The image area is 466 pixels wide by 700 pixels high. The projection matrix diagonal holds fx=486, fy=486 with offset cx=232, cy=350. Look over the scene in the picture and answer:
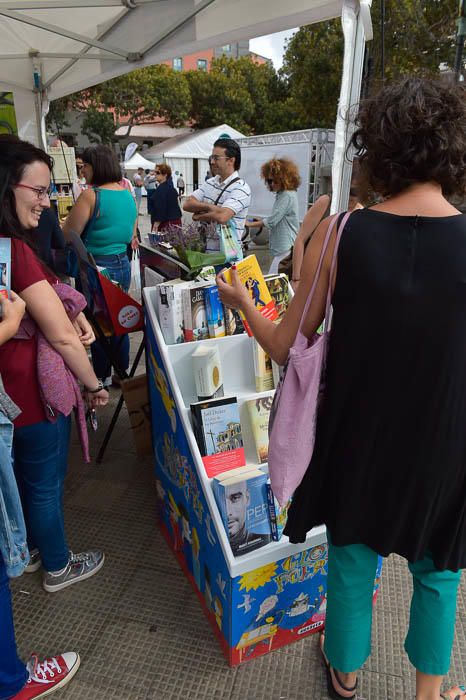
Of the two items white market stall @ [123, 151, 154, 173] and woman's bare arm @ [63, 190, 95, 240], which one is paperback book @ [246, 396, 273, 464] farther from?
white market stall @ [123, 151, 154, 173]

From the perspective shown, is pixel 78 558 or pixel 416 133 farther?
pixel 78 558

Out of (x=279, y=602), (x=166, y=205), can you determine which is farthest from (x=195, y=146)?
(x=279, y=602)

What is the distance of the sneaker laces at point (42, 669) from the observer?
1.65 m

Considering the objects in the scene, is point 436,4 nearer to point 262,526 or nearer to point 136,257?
point 136,257

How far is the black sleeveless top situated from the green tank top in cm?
261

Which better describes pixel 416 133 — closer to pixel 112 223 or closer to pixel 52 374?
pixel 52 374

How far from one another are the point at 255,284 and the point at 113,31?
3.51 m

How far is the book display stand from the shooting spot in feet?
5.39

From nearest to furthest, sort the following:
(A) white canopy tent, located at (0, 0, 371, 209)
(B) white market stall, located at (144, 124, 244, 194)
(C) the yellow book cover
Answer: (C) the yellow book cover
(A) white canopy tent, located at (0, 0, 371, 209)
(B) white market stall, located at (144, 124, 244, 194)

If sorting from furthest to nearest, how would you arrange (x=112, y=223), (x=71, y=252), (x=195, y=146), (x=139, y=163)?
(x=139, y=163) → (x=195, y=146) → (x=112, y=223) → (x=71, y=252)

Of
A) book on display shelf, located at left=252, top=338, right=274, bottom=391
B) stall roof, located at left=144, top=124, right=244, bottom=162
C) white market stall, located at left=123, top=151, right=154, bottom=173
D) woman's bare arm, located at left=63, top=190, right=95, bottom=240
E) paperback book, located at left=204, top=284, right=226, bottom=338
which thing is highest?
stall roof, located at left=144, top=124, right=244, bottom=162

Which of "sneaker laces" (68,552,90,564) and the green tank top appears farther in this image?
the green tank top

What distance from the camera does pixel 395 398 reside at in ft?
3.69

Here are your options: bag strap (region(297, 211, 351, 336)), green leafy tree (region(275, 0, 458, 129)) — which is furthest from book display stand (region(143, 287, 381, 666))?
green leafy tree (region(275, 0, 458, 129))
